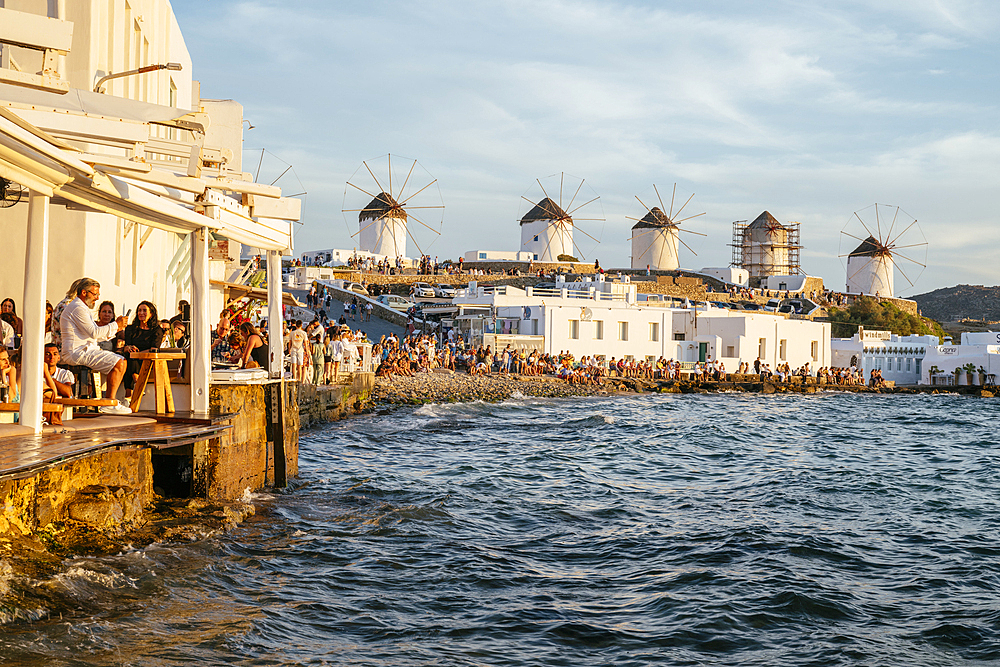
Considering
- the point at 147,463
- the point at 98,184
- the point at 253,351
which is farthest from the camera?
the point at 253,351

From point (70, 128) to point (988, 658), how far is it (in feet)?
29.9

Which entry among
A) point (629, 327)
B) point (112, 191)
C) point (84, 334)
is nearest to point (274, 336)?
point (84, 334)

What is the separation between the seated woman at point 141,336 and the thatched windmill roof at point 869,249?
95.3 m

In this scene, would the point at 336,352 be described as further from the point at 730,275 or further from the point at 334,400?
the point at 730,275

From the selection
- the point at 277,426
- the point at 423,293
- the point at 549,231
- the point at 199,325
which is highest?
A: the point at 549,231

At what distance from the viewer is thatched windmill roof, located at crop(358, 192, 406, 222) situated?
3383 inches

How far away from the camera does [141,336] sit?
892 cm

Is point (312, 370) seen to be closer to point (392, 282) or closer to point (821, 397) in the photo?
point (821, 397)

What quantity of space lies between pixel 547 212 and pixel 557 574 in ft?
273

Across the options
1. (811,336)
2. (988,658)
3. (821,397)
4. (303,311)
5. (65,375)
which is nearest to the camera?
(988,658)

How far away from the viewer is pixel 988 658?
244 inches

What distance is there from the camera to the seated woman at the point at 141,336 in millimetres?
8852

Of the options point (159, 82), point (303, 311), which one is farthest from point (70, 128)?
point (303, 311)

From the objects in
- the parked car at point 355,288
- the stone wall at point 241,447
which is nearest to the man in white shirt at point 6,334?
the stone wall at point 241,447
